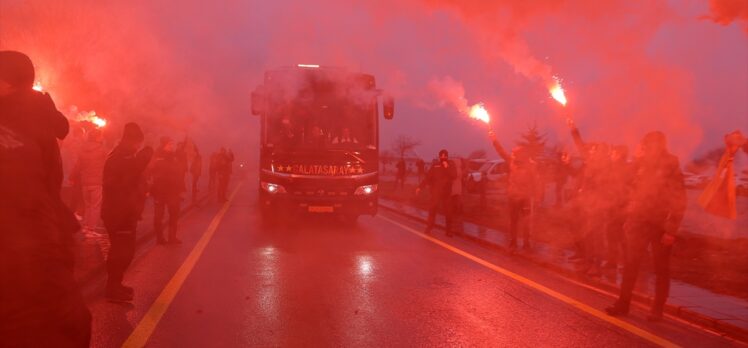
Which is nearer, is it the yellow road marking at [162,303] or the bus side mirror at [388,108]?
the yellow road marking at [162,303]

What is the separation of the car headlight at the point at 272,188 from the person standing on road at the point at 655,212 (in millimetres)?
8764

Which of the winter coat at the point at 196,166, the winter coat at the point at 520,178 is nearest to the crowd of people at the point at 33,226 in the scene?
the winter coat at the point at 520,178

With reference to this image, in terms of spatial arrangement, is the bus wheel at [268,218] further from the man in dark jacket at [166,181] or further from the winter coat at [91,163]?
the winter coat at [91,163]

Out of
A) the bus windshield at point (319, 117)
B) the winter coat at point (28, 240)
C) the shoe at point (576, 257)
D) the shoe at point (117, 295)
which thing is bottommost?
the shoe at point (576, 257)

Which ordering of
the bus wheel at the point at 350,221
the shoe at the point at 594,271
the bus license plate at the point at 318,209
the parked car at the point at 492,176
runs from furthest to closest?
the parked car at the point at 492,176 → the bus wheel at the point at 350,221 → the bus license plate at the point at 318,209 → the shoe at the point at 594,271

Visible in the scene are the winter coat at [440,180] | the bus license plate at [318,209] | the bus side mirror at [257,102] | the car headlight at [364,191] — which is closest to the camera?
the bus side mirror at [257,102]

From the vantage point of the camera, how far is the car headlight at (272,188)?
14.4 meters

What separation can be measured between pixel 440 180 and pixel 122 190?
8.53m

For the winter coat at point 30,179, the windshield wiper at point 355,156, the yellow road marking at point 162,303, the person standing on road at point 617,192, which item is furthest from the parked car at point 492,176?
the winter coat at point 30,179

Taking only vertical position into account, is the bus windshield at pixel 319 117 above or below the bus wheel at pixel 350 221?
above

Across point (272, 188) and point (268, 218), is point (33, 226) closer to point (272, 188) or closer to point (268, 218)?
point (272, 188)

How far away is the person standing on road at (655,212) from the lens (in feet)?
21.2

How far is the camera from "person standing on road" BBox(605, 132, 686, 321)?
648 centimetres

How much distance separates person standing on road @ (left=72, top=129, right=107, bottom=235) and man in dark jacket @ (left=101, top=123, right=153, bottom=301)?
4747 millimetres
